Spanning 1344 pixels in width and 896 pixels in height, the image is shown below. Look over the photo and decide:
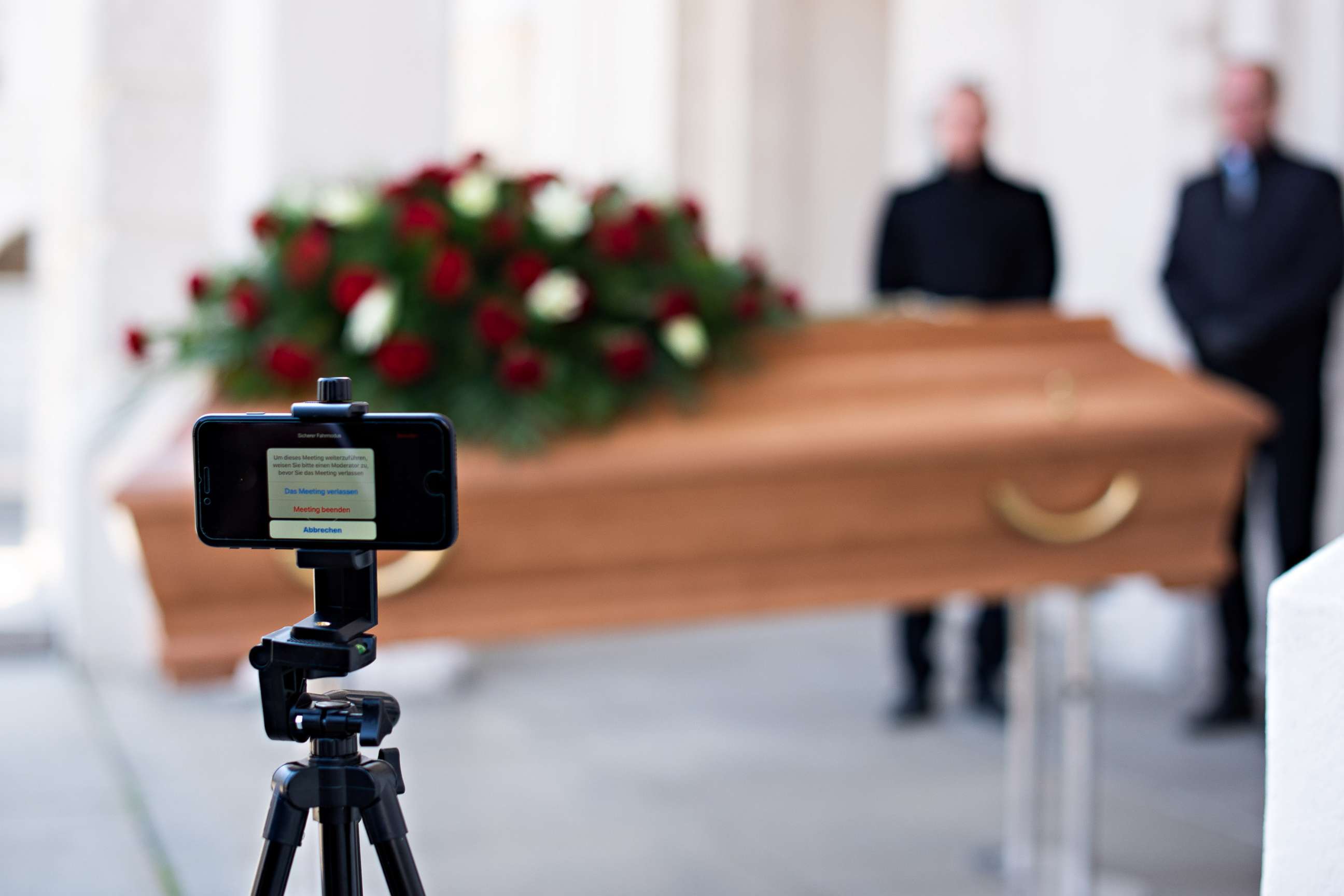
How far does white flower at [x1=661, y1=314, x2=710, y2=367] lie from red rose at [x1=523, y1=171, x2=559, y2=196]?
1.14ft

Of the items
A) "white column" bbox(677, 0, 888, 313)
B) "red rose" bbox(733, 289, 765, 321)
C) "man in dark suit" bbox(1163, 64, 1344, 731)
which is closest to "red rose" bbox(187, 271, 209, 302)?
"red rose" bbox(733, 289, 765, 321)

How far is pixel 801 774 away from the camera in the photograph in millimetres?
3805

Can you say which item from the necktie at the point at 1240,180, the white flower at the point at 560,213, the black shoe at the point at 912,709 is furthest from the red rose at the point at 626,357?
the necktie at the point at 1240,180

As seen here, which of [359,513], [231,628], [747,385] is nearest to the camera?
[359,513]

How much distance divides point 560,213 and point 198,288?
0.59 metres

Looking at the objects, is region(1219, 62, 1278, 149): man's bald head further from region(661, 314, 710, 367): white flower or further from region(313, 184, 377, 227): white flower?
region(313, 184, 377, 227): white flower

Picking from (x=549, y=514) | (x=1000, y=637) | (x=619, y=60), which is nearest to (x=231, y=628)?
(x=549, y=514)

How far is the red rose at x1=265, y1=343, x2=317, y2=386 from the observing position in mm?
2115

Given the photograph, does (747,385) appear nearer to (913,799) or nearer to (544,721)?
(913,799)

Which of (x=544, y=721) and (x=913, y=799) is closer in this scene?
(x=913, y=799)

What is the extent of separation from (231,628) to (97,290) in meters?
3.42

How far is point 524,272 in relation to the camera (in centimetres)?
225

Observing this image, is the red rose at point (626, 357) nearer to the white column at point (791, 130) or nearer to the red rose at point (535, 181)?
the red rose at point (535, 181)

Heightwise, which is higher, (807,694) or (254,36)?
(254,36)
